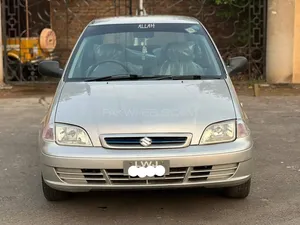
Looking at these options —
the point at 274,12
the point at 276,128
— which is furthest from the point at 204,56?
the point at 274,12

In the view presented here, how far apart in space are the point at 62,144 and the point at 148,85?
40.8 inches

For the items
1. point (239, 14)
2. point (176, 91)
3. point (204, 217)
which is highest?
point (239, 14)

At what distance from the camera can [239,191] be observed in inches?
189

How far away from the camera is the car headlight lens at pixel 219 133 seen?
13.9 feet

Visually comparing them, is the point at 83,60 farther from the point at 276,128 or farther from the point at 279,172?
the point at 276,128

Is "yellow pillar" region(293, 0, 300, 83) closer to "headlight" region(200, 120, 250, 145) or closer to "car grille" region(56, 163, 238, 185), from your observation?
"headlight" region(200, 120, 250, 145)

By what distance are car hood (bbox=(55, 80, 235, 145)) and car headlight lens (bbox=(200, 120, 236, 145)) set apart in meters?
0.05

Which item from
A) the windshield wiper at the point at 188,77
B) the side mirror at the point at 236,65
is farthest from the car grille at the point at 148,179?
the side mirror at the point at 236,65

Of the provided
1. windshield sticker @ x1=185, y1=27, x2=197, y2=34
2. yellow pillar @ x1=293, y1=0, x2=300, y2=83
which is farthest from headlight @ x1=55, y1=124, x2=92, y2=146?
yellow pillar @ x1=293, y1=0, x2=300, y2=83

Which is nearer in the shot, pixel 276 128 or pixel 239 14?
pixel 276 128

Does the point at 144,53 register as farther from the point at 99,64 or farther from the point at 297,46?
the point at 297,46

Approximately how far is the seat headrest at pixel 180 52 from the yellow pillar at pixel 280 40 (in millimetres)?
5984

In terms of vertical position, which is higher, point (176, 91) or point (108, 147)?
point (176, 91)

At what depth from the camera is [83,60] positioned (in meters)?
5.43
